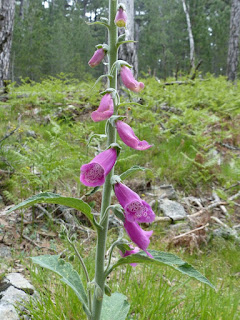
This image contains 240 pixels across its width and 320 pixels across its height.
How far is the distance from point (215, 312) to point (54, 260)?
2.93 feet

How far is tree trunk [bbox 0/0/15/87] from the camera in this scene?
6.71 metres

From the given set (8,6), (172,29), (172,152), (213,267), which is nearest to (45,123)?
(172,152)

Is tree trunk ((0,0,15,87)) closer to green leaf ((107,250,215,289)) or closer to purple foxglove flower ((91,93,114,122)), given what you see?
purple foxglove flower ((91,93,114,122))

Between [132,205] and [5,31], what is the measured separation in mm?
6899

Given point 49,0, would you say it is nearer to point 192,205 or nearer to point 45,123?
point 45,123

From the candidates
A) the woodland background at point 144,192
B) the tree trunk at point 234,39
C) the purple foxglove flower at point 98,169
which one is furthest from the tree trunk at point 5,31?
the tree trunk at point 234,39

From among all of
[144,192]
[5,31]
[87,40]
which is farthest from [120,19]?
[87,40]

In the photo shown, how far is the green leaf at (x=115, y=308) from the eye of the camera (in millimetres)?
1362

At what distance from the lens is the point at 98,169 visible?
1.15 meters

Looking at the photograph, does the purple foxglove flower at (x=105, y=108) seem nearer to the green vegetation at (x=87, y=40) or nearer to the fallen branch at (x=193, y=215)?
the fallen branch at (x=193, y=215)

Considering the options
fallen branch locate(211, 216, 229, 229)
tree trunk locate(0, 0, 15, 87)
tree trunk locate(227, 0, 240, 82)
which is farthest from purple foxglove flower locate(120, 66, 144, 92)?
tree trunk locate(227, 0, 240, 82)

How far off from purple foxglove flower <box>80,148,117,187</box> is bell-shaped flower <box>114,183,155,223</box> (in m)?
0.08

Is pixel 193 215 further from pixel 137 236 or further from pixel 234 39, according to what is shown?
pixel 234 39

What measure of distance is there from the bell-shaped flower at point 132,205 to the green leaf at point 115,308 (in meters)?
0.52
